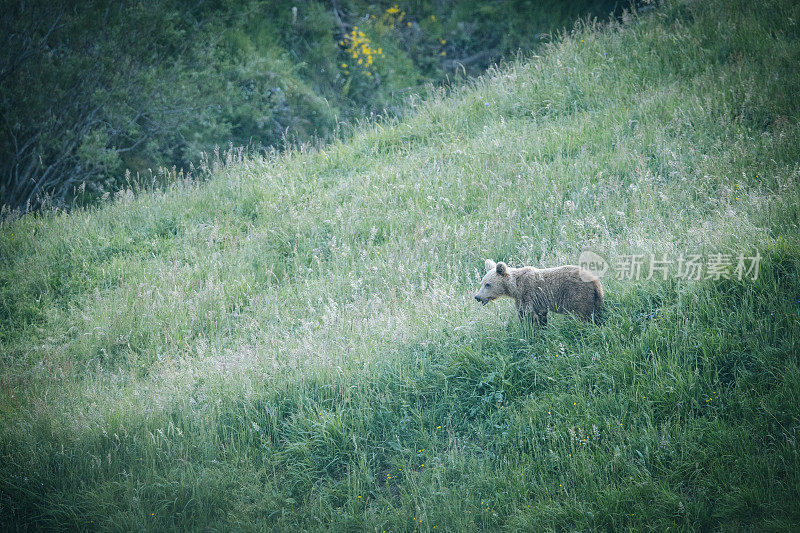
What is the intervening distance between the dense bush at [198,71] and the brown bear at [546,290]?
715 centimetres

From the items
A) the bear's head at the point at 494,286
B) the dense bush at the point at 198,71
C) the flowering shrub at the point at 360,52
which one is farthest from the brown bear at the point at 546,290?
the flowering shrub at the point at 360,52

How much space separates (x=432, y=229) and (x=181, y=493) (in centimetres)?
490

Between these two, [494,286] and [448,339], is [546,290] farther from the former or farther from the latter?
[448,339]

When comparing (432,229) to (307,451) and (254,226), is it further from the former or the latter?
(307,451)

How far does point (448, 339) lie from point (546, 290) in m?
1.12

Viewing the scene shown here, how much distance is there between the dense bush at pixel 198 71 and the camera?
11727 millimetres

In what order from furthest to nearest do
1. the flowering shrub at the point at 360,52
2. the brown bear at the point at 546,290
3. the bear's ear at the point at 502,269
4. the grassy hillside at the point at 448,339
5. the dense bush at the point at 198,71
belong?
the flowering shrub at the point at 360,52
the dense bush at the point at 198,71
the bear's ear at the point at 502,269
the brown bear at the point at 546,290
the grassy hillside at the point at 448,339

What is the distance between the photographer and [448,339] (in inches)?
211

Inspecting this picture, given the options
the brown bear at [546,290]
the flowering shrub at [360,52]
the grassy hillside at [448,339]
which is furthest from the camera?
the flowering shrub at [360,52]

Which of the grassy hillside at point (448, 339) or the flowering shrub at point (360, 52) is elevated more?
the flowering shrub at point (360, 52)
